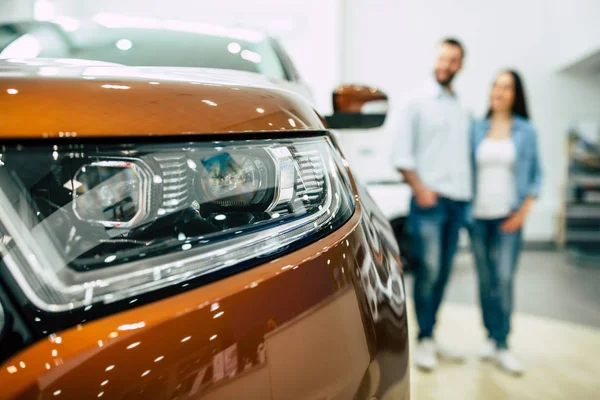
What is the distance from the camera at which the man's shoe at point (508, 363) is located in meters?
2.07

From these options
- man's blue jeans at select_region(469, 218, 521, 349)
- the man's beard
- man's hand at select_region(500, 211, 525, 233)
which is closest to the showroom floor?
man's blue jeans at select_region(469, 218, 521, 349)

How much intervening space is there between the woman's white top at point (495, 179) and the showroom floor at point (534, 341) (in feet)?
2.42

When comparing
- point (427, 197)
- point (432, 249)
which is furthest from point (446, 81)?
point (432, 249)

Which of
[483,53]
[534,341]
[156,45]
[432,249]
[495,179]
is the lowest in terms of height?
[534,341]

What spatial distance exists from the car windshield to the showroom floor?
1.51 m

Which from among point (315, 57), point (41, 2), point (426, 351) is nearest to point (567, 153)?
point (315, 57)

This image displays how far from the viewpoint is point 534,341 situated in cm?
241

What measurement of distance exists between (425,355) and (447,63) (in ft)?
4.61

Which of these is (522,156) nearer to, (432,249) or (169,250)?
(432,249)

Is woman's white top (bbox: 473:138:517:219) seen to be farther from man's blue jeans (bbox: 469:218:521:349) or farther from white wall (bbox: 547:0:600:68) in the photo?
white wall (bbox: 547:0:600:68)

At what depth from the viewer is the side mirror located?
1267mm

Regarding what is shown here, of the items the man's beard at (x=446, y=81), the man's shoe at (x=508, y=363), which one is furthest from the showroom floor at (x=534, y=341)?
the man's beard at (x=446, y=81)

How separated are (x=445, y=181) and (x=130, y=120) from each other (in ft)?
5.87

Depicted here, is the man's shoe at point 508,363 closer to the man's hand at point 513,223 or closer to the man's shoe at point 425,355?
the man's shoe at point 425,355
